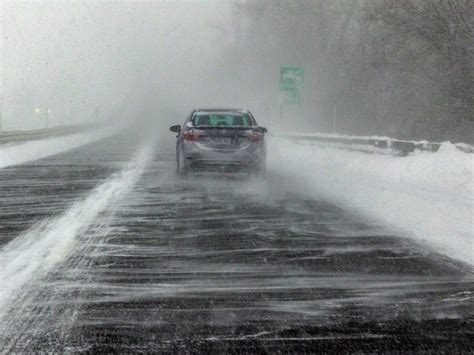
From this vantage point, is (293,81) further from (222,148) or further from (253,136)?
(222,148)

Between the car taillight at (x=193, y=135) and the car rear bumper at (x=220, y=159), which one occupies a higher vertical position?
the car taillight at (x=193, y=135)

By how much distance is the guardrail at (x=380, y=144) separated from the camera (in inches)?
630

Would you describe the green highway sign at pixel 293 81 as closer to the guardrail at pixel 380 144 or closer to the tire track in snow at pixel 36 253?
the guardrail at pixel 380 144

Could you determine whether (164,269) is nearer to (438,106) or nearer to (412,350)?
(412,350)

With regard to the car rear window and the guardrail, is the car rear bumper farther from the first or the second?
the guardrail

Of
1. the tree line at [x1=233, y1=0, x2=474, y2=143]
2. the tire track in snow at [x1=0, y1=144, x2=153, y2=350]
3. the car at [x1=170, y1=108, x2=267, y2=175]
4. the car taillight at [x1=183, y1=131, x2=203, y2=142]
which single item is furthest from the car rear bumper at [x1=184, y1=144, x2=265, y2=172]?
the tree line at [x1=233, y1=0, x2=474, y2=143]

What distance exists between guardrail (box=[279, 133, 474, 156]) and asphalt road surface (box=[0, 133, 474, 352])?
306 inches

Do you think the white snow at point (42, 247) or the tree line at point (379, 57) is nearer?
the white snow at point (42, 247)

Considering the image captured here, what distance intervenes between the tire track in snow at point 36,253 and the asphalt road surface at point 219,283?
16mm

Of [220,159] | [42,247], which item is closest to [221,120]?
[220,159]

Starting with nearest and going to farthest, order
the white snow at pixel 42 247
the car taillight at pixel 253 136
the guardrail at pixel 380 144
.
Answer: the white snow at pixel 42 247 → the car taillight at pixel 253 136 → the guardrail at pixel 380 144

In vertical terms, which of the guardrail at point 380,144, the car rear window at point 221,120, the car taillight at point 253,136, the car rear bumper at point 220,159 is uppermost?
the car rear window at point 221,120

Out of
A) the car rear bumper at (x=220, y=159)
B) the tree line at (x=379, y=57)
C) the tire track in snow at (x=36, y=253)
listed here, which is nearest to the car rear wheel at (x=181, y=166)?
the car rear bumper at (x=220, y=159)

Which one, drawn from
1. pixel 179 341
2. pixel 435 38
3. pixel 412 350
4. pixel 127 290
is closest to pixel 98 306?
pixel 127 290
